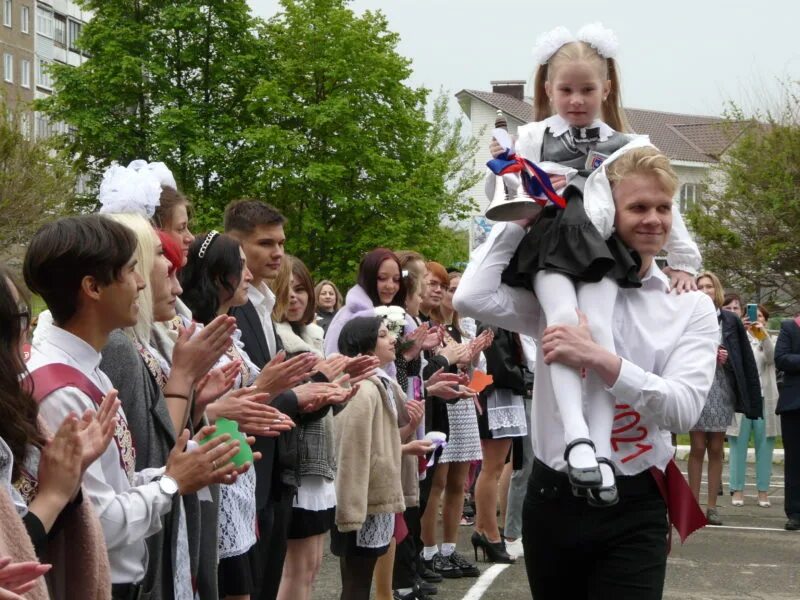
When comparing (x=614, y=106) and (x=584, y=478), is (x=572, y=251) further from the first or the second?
(x=614, y=106)

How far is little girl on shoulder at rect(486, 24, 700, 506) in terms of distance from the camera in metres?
4.08

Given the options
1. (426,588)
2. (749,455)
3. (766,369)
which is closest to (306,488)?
(426,588)

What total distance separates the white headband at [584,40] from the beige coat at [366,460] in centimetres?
290

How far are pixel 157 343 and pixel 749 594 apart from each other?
5.64 metres

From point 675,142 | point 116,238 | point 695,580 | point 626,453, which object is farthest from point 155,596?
point 675,142

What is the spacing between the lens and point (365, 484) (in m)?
6.92

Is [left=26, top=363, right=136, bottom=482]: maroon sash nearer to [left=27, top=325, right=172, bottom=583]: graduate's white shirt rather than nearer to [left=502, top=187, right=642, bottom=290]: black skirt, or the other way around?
[left=27, top=325, right=172, bottom=583]: graduate's white shirt

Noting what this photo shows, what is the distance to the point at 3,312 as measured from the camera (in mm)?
3291

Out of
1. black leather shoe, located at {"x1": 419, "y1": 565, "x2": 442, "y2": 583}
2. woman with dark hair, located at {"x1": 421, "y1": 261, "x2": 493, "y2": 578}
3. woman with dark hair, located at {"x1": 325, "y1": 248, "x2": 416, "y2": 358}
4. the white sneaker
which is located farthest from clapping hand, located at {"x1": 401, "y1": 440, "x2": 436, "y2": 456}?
the white sneaker

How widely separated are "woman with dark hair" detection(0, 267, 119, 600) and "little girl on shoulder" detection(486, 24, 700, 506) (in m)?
1.45

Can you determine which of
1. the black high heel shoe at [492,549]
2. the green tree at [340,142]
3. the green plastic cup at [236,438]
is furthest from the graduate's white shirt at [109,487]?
the green tree at [340,142]

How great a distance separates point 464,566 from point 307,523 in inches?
121

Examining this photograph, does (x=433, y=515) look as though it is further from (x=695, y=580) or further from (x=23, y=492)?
(x=23, y=492)

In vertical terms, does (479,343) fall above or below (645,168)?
below
